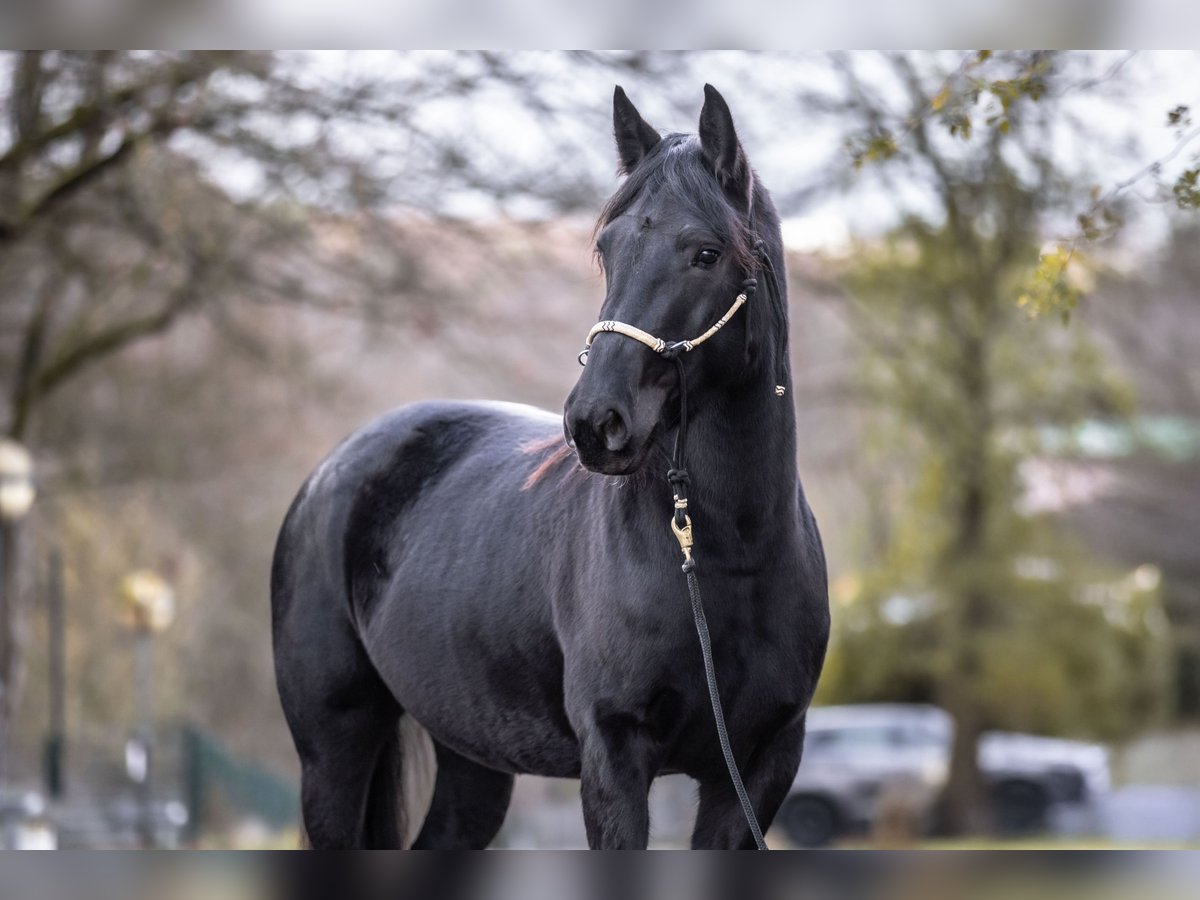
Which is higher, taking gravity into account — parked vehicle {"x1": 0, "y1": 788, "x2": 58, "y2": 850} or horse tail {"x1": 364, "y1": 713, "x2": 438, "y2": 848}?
horse tail {"x1": 364, "y1": 713, "x2": 438, "y2": 848}

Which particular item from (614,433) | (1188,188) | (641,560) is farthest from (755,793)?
(1188,188)

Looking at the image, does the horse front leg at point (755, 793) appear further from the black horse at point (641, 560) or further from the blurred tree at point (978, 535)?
the blurred tree at point (978, 535)

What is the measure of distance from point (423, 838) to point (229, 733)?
2408 centimetres

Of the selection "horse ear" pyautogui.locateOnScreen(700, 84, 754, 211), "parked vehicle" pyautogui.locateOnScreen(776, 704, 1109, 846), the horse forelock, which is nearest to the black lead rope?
the horse forelock

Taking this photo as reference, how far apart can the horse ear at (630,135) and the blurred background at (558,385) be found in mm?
5645

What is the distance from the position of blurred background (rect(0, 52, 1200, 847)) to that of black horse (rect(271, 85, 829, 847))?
18.6 feet

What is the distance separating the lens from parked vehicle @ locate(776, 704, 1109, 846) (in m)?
24.1

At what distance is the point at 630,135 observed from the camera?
11.8ft

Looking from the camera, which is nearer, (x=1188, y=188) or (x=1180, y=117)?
(x=1188, y=188)

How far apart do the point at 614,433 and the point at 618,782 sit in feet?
2.78

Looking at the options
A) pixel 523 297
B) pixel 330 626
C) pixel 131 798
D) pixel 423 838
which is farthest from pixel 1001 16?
pixel 131 798

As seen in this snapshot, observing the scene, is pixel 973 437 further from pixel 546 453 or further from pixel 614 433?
pixel 614 433

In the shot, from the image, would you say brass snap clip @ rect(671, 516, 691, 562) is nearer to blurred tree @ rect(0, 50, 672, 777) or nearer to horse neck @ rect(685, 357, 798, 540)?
horse neck @ rect(685, 357, 798, 540)

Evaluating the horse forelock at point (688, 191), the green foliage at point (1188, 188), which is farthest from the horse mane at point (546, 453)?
the green foliage at point (1188, 188)
